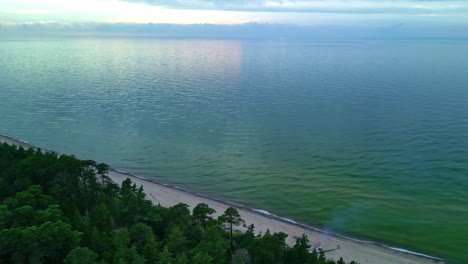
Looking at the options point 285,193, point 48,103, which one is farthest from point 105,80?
point 285,193

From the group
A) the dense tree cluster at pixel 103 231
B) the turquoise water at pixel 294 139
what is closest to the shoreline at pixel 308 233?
the turquoise water at pixel 294 139

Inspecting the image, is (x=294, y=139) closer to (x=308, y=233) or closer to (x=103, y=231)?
(x=308, y=233)

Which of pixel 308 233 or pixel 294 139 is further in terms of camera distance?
pixel 294 139

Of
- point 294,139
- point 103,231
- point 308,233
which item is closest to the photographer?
point 103,231

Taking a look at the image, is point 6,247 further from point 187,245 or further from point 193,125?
point 193,125

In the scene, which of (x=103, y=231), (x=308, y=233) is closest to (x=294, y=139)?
(x=308, y=233)

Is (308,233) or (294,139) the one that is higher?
(294,139)

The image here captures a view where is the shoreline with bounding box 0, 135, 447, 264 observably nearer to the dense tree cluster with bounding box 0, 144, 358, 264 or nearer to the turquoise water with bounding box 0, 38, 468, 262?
the turquoise water with bounding box 0, 38, 468, 262

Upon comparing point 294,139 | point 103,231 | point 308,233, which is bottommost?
point 308,233
